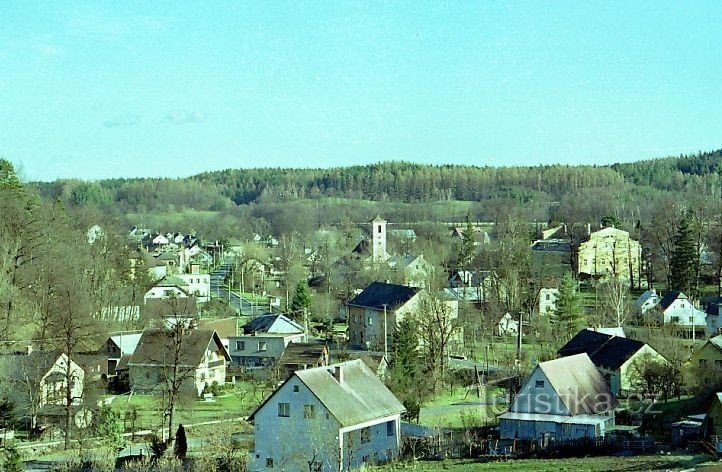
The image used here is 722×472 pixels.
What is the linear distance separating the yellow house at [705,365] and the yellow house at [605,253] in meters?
31.1

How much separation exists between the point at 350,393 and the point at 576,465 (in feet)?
19.1

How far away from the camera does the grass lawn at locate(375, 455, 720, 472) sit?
62.0 feet

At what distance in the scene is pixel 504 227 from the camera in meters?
69.8

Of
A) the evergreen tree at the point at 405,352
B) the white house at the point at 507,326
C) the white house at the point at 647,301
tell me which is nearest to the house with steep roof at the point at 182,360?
the evergreen tree at the point at 405,352

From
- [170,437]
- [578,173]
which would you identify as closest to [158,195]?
[578,173]

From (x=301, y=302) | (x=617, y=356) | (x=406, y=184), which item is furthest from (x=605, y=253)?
(x=406, y=184)

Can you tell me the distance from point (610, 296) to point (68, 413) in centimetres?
2902

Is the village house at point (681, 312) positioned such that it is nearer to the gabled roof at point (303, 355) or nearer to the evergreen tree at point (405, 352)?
the evergreen tree at point (405, 352)

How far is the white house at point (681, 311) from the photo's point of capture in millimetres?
45219

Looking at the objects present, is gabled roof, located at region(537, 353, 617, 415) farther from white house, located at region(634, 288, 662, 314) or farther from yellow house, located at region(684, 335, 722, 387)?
white house, located at region(634, 288, 662, 314)

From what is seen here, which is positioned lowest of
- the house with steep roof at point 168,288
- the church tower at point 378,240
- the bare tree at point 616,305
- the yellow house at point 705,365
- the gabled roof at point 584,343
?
Answer: the yellow house at point 705,365

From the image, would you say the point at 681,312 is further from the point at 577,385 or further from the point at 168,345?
the point at 168,345

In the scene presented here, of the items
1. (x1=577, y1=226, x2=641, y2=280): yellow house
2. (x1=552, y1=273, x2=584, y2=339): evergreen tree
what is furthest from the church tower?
(x1=552, y1=273, x2=584, y2=339): evergreen tree

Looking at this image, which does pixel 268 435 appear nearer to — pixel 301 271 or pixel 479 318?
pixel 479 318
